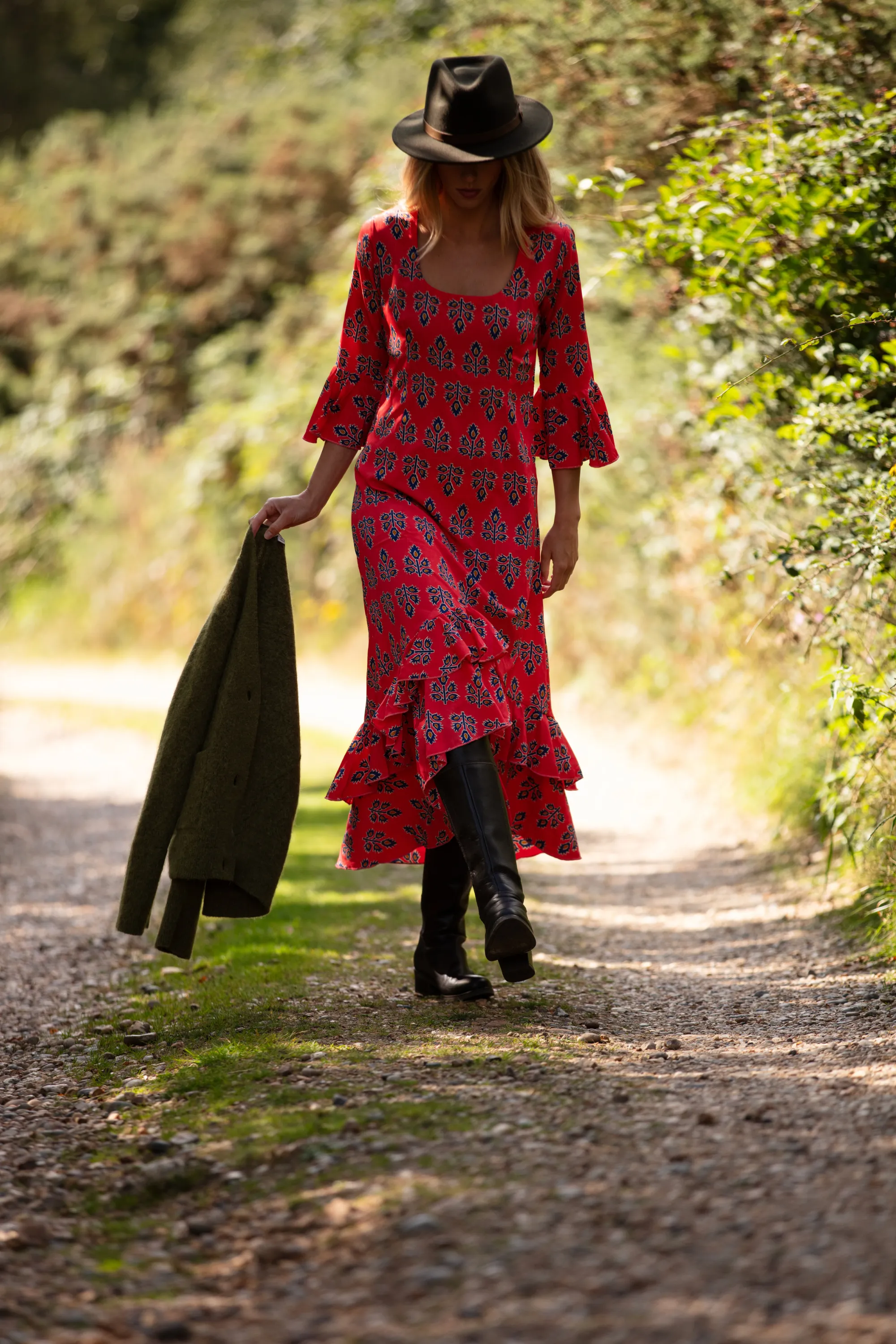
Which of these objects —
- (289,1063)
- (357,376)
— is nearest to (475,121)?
(357,376)

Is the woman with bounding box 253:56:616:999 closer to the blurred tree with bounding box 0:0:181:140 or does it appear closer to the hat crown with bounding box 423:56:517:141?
the hat crown with bounding box 423:56:517:141

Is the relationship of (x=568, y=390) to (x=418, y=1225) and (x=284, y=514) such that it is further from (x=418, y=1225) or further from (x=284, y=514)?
(x=418, y=1225)

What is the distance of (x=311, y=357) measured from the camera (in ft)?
36.7

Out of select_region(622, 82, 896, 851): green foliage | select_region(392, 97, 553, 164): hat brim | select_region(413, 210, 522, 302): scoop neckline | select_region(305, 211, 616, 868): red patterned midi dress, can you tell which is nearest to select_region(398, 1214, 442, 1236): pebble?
select_region(305, 211, 616, 868): red patterned midi dress

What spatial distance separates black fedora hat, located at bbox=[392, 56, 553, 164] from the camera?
3143 mm

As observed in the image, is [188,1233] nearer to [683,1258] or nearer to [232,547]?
[683,1258]

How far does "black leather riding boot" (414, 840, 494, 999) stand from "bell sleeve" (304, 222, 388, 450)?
96 cm

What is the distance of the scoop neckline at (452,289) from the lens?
10.5 feet

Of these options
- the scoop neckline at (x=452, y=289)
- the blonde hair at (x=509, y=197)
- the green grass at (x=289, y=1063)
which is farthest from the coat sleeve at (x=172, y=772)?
the blonde hair at (x=509, y=197)

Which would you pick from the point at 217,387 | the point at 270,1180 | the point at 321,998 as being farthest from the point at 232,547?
the point at 270,1180

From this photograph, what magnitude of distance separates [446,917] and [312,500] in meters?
0.99

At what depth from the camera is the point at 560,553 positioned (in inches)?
136

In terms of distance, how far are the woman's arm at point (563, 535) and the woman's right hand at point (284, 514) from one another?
21.3 inches

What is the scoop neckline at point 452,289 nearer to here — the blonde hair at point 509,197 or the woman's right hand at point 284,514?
the blonde hair at point 509,197
